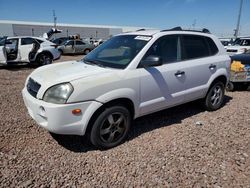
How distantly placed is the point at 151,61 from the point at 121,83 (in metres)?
0.60

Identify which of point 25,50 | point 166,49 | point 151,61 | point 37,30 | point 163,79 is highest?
point 166,49

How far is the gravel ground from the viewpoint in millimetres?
2703

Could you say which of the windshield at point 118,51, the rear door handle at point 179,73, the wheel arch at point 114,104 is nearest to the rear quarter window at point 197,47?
the rear door handle at point 179,73

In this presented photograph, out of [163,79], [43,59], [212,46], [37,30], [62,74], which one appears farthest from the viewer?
[37,30]

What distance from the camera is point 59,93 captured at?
2.85m

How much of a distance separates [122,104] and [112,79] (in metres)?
0.45

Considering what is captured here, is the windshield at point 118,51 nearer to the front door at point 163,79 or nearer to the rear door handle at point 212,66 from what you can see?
the front door at point 163,79

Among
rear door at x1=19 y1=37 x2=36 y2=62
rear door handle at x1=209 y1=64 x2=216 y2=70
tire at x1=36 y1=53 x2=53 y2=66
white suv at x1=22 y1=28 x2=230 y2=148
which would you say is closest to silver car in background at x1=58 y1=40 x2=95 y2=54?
tire at x1=36 y1=53 x2=53 y2=66

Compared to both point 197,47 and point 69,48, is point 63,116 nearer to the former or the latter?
point 197,47

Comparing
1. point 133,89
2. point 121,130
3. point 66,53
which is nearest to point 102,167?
point 121,130

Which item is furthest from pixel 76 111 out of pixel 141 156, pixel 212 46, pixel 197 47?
pixel 212 46

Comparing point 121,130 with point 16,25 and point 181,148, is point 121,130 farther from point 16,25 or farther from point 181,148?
point 16,25

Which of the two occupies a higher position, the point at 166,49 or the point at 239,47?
the point at 166,49

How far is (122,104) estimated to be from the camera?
3338 mm
